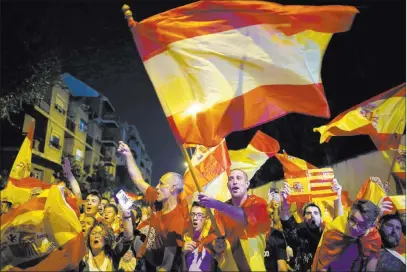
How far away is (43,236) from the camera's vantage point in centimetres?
507

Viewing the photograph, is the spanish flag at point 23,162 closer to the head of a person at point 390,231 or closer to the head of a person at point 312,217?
the head of a person at point 312,217

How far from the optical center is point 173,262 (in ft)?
16.5

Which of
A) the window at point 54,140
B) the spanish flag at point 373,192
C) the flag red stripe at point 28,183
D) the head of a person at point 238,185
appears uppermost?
the window at point 54,140

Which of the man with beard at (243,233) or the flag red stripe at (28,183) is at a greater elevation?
the flag red stripe at (28,183)

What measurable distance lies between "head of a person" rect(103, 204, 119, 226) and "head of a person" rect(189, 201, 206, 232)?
3.53 ft

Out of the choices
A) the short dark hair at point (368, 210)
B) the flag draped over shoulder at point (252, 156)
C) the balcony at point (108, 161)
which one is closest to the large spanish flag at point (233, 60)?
the short dark hair at point (368, 210)

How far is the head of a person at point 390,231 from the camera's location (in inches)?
194

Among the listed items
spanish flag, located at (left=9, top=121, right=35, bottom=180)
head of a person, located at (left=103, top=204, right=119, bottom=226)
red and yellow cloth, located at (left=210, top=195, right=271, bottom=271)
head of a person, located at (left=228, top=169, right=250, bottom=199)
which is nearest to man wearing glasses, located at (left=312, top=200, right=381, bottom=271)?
red and yellow cloth, located at (left=210, top=195, right=271, bottom=271)

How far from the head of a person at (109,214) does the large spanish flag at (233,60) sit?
1.48 metres

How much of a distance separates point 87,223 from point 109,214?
359mm

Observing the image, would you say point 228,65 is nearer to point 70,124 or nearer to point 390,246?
point 390,246

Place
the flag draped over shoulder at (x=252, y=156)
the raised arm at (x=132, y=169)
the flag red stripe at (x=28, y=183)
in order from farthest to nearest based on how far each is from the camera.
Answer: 1. the flag draped over shoulder at (x=252, y=156)
2. the flag red stripe at (x=28, y=183)
3. the raised arm at (x=132, y=169)

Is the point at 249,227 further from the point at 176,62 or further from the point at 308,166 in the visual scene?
the point at 308,166

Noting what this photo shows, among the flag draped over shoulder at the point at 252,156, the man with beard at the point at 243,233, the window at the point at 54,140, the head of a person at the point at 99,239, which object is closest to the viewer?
the man with beard at the point at 243,233
